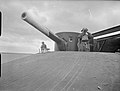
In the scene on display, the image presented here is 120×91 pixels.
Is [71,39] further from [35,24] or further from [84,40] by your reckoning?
[35,24]

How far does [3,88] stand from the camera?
4105 mm

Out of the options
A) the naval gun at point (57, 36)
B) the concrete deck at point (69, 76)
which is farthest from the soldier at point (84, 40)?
the concrete deck at point (69, 76)

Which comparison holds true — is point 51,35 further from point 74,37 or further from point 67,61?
point 74,37

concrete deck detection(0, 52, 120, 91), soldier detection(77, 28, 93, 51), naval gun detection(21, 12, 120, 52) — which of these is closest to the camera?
concrete deck detection(0, 52, 120, 91)

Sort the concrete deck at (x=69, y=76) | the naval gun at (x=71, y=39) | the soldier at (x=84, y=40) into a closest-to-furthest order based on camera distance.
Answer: the concrete deck at (x=69, y=76)
the naval gun at (x=71, y=39)
the soldier at (x=84, y=40)

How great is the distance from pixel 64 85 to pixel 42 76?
3.20 ft

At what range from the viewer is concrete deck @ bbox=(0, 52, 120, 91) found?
13.0ft

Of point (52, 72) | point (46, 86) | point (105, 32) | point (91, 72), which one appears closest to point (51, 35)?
point (52, 72)

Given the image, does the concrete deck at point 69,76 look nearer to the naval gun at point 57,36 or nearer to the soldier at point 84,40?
the naval gun at point 57,36

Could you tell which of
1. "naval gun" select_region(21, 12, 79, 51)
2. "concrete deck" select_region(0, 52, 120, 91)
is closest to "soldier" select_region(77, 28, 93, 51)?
"naval gun" select_region(21, 12, 79, 51)

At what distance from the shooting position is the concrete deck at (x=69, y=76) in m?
3.95

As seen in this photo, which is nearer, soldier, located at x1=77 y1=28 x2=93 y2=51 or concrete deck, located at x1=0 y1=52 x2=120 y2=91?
concrete deck, located at x1=0 y1=52 x2=120 y2=91

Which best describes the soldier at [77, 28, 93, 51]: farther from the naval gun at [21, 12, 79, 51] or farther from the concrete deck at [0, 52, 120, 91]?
the concrete deck at [0, 52, 120, 91]

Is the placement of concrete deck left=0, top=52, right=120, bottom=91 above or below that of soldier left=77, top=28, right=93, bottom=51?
below
